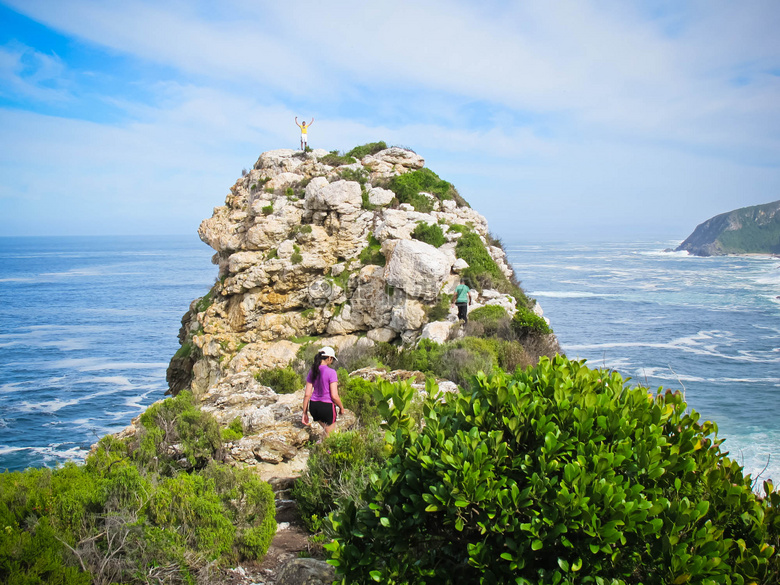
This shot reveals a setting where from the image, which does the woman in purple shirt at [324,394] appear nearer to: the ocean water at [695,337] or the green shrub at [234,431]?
the green shrub at [234,431]

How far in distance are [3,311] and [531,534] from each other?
68.5 metres

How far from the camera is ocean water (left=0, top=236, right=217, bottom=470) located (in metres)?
22.4

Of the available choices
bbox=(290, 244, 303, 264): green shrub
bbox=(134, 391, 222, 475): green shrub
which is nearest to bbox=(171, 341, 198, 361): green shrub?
bbox=(290, 244, 303, 264): green shrub

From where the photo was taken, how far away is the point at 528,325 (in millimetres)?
12820

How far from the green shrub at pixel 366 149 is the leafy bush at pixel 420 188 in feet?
9.59

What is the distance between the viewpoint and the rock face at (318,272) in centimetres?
1519

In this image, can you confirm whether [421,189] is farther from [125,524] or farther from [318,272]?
[125,524]

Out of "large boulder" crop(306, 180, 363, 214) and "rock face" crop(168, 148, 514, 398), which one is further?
"large boulder" crop(306, 180, 363, 214)

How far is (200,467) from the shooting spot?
6.54 m

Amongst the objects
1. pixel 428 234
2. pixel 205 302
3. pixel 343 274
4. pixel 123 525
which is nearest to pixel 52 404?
pixel 205 302

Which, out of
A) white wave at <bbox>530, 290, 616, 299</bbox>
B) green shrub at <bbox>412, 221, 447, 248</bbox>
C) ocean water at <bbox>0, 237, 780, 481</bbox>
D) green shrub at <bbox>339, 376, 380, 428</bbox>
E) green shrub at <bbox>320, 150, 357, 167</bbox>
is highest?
green shrub at <bbox>320, 150, 357, 167</bbox>

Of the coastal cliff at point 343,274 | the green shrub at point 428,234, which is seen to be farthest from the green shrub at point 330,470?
the green shrub at point 428,234

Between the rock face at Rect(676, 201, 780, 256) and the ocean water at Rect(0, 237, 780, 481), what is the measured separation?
Answer: 58.9 meters

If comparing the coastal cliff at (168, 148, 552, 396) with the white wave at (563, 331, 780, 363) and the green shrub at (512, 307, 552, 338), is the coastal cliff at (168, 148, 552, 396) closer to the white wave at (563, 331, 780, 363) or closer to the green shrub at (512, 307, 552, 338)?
the green shrub at (512, 307, 552, 338)
